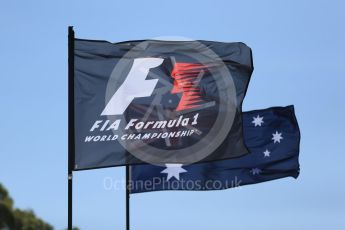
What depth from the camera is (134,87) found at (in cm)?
2547

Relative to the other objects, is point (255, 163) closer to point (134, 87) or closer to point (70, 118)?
point (134, 87)

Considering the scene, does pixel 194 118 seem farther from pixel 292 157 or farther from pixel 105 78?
pixel 292 157

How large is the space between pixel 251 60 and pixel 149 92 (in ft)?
11.0

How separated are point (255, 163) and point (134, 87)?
460 inches

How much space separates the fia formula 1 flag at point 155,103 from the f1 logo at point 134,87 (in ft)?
0.06

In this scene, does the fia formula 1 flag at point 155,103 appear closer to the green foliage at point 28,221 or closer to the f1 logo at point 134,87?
the f1 logo at point 134,87

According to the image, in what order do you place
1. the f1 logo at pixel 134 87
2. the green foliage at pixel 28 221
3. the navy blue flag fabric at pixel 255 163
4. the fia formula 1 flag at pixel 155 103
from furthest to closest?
the navy blue flag fabric at pixel 255 163 → the green foliage at pixel 28 221 → the f1 logo at pixel 134 87 → the fia formula 1 flag at pixel 155 103

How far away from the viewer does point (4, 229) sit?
24141mm

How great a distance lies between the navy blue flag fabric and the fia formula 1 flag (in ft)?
27.5

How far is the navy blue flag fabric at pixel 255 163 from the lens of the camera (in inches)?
1379

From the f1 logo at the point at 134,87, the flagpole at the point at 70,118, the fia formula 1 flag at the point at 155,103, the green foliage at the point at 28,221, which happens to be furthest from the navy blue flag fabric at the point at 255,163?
the flagpole at the point at 70,118

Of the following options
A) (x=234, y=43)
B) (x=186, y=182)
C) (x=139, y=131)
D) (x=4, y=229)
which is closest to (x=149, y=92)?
(x=139, y=131)

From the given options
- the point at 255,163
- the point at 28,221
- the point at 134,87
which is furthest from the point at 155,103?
the point at 255,163

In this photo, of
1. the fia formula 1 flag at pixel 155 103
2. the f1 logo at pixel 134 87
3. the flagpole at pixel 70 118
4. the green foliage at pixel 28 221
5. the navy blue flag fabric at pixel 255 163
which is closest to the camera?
the flagpole at pixel 70 118
